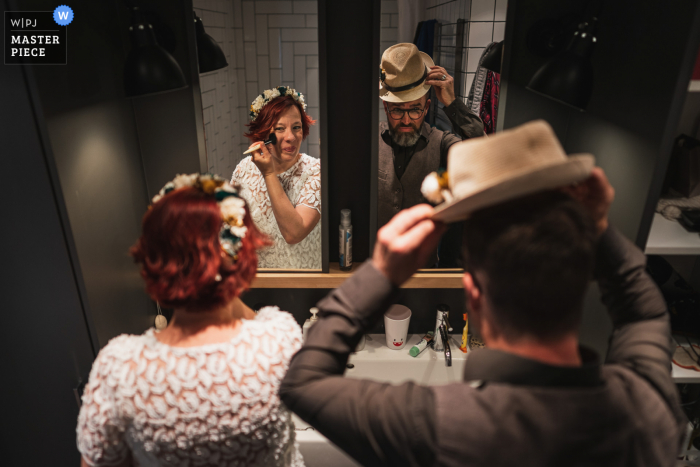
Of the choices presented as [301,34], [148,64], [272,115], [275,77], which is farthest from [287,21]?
[148,64]

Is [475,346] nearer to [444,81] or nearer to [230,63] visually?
[444,81]

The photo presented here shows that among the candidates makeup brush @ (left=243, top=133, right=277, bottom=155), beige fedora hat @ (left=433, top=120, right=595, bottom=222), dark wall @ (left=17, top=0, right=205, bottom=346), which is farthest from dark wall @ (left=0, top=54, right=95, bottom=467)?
beige fedora hat @ (left=433, top=120, right=595, bottom=222)

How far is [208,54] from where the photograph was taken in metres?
1.39

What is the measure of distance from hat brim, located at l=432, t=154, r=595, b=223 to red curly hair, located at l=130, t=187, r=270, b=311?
436mm

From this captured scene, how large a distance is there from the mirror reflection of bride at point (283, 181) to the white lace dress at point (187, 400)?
25.9 inches

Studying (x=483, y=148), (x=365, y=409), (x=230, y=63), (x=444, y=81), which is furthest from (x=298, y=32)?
(x=365, y=409)

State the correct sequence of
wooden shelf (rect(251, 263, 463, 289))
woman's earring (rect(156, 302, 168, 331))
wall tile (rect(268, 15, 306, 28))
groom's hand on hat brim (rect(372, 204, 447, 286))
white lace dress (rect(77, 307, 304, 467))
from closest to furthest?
groom's hand on hat brim (rect(372, 204, 447, 286)), white lace dress (rect(77, 307, 304, 467)), wall tile (rect(268, 15, 306, 28)), wooden shelf (rect(251, 263, 463, 289)), woman's earring (rect(156, 302, 168, 331))

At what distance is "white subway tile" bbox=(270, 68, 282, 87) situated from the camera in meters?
1.39

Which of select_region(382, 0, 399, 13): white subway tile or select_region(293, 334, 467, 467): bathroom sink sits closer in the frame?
select_region(382, 0, 399, 13): white subway tile

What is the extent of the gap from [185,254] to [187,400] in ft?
0.85

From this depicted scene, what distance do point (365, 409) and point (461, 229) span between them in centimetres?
100

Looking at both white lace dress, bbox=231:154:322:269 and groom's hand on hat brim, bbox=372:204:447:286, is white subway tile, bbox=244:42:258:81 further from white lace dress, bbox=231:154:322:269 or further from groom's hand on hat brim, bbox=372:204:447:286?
groom's hand on hat brim, bbox=372:204:447:286

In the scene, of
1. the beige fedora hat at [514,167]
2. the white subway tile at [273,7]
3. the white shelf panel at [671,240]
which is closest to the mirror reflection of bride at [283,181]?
the white subway tile at [273,7]

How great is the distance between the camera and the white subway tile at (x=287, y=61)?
136cm
